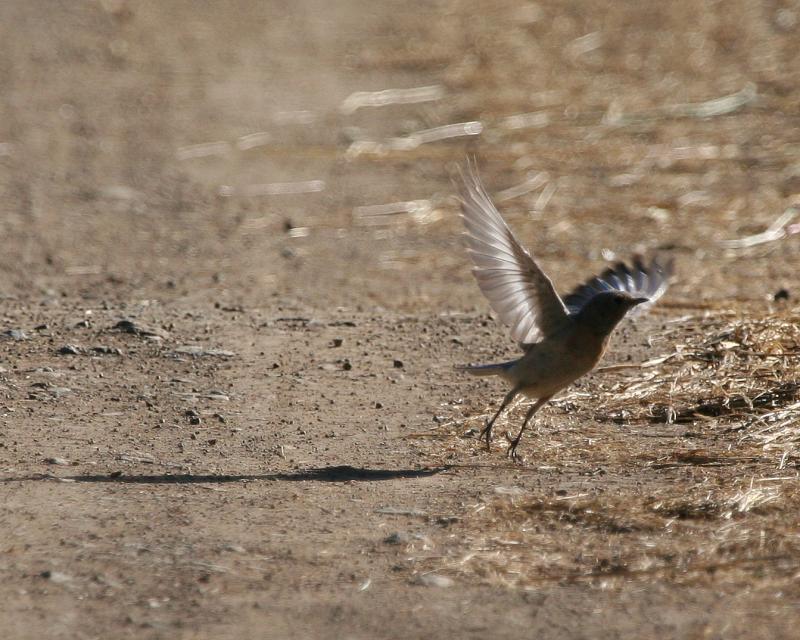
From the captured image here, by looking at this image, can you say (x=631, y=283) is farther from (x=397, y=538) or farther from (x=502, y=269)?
(x=397, y=538)

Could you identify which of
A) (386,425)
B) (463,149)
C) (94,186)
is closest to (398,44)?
(463,149)

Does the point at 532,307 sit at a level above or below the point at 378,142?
above

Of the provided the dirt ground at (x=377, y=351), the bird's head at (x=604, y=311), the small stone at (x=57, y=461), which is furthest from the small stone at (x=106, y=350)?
the bird's head at (x=604, y=311)

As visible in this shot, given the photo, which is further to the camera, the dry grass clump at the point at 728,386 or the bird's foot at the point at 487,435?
the dry grass clump at the point at 728,386

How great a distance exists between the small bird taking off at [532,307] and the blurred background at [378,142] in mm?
2629

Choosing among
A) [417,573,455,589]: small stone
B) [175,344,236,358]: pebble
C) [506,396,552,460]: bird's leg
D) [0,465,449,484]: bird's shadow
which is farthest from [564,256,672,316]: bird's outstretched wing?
[417,573,455,589]: small stone

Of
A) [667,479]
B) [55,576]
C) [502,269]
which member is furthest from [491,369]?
[55,576]

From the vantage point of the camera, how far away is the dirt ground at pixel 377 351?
464 cm

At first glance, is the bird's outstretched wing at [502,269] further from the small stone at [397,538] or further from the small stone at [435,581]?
the small stone at [435,581]

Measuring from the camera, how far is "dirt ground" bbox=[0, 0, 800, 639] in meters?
4.64

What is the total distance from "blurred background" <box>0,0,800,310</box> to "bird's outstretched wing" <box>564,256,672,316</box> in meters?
1.88

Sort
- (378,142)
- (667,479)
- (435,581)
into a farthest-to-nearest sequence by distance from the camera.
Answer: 1. (378,142)
2. (667,479)
3. (435,581)

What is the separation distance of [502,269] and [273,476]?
1259mm

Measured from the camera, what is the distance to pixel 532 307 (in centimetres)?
595
